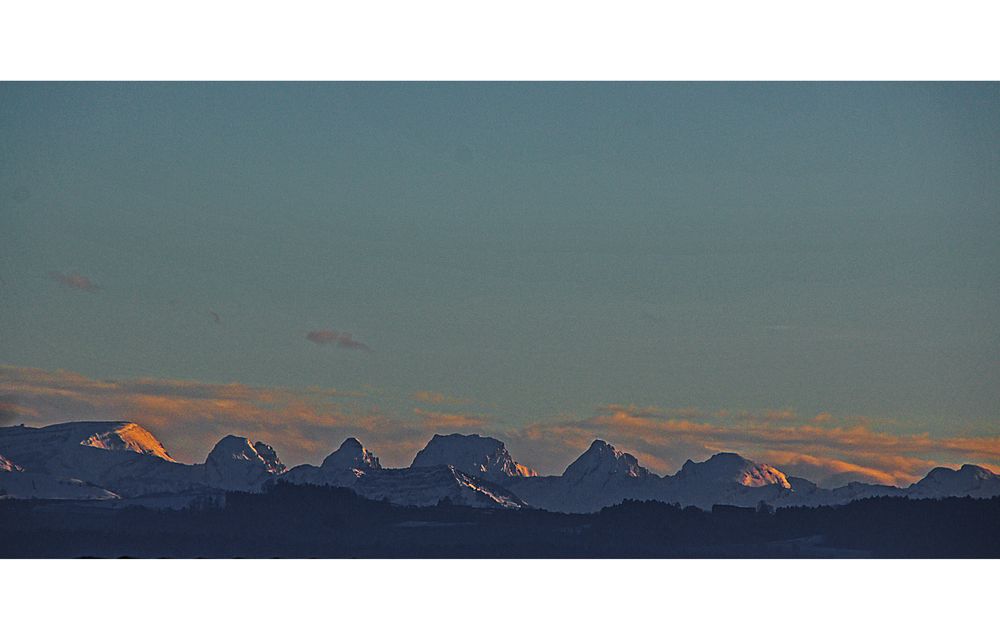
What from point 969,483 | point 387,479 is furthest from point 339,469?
point 969,483

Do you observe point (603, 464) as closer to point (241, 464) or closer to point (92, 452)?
point (241, 464)

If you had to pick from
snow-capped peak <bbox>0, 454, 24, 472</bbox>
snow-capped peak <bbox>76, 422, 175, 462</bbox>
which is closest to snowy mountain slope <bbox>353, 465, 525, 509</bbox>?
snow-capped peak <bbox>76, 422, 175, 462</bbox>

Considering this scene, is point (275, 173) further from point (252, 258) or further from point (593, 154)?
point (593, 154)

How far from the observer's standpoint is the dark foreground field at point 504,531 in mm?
11578

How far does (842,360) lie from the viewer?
11.5m

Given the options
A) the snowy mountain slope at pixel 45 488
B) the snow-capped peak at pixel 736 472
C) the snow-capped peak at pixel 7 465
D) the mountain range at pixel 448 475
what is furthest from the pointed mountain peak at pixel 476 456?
the snow-capped peak at pixel 7 465

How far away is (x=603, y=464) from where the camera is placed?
11.5m

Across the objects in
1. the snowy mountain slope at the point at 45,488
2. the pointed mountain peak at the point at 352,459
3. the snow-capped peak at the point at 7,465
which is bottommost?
the snowy mountain slope at the point at 45,488

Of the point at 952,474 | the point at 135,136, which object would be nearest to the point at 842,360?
the point at 952,474

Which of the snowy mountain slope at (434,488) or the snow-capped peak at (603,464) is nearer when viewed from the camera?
the snow-capped peak at (603,464)

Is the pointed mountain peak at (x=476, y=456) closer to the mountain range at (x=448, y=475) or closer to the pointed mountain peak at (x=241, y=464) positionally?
the mountain range at (x=448, y=475)

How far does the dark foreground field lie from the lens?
11578 millimetres

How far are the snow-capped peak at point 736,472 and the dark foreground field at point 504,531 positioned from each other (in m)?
0.25

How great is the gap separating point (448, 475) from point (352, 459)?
799 mm
